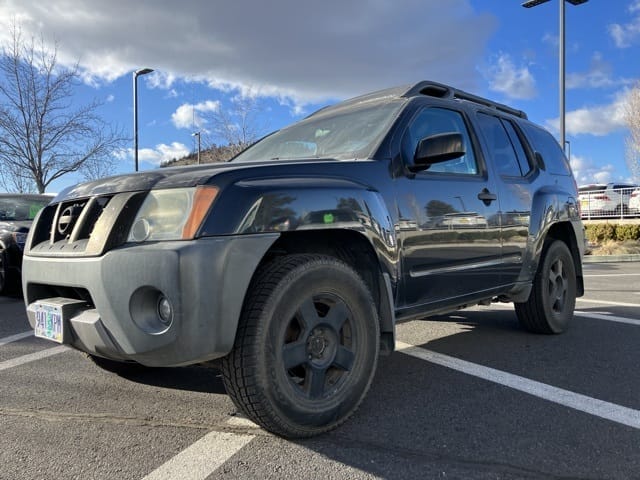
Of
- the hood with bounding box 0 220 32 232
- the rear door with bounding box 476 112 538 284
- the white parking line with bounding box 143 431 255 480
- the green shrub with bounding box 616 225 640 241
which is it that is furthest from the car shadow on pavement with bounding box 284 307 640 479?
the green shrub with bounding box 616 225 640 241

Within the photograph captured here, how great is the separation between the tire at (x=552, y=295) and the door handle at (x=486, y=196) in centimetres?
121

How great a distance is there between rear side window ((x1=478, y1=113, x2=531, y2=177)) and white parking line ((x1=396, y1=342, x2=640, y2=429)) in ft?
5.06

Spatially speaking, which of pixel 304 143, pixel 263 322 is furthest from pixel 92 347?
pixel 304 143

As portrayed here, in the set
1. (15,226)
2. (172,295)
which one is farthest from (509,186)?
(15,226)

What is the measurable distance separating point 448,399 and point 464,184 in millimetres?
1468

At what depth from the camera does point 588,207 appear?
2147cm

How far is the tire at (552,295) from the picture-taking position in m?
4.72

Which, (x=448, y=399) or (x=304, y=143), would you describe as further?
(x=304, y=143)

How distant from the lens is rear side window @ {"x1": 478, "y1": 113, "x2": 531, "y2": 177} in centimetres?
421

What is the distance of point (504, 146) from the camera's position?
444cm

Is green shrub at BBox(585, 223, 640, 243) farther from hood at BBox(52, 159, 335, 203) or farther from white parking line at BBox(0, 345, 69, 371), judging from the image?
hood at BBox(52, 159, 335, 203)

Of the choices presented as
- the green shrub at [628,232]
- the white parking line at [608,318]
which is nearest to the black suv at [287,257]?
the white parking line at [608,318]

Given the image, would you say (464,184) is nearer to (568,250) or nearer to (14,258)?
(568,250)

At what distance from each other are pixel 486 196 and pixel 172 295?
253 cm
